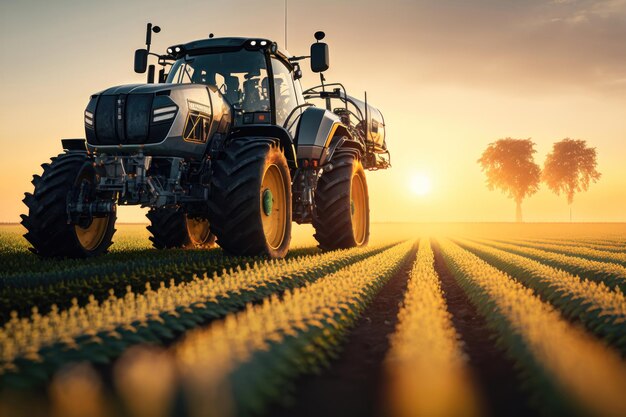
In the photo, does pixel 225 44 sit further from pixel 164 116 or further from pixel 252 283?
pixel 252 283

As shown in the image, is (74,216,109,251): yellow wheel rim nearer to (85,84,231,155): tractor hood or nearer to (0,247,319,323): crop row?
(0,247,319,323): crop row

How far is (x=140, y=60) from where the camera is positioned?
28.5 ft

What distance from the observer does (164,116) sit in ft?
23.1

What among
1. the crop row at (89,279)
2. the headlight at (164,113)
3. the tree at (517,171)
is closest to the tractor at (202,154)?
the headlight at (164,113)

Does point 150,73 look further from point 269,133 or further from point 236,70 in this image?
point 269,133

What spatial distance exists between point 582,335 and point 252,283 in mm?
2750

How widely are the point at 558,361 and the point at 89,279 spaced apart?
442cm

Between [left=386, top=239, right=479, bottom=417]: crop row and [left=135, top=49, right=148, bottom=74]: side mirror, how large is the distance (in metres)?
6.39

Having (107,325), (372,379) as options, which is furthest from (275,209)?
(372,379)

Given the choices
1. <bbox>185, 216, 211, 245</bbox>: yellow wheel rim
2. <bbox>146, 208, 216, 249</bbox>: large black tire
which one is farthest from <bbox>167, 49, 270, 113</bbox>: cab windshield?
<bbox>185, 216, 211, 245</bbox>: yellow wheel rim

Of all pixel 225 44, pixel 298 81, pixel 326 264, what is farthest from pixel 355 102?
pixel 326 264

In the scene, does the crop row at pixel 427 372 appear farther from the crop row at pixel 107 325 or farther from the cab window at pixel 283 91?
the cab window at pixel 283 91

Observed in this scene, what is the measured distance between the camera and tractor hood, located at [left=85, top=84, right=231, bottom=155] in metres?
7.05

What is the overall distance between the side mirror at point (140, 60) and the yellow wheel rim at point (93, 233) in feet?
7.51
